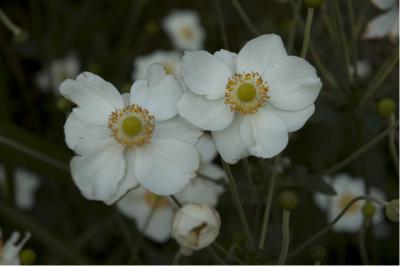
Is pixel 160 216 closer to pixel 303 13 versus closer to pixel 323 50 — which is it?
pixel 323 50

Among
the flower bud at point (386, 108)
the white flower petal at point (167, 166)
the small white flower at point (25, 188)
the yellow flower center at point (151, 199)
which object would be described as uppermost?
the white flower petal at point (167, 166)

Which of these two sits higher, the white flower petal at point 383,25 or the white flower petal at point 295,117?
the white flower petal at point 295,117

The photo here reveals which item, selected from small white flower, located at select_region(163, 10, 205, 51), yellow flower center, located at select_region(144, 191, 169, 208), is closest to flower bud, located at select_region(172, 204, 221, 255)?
yellow flower center, located at select_region(144, 191, 169, 208)

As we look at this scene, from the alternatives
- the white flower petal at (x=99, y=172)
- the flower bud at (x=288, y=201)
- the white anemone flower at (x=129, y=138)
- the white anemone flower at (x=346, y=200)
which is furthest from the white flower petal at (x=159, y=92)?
the white anemone flower at (x=346, y=200)

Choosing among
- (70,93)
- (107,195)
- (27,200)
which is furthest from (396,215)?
(27,200)

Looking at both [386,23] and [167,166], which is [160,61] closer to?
[386,23]

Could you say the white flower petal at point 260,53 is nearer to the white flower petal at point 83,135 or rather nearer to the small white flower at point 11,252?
the white flower petal at point 83,135

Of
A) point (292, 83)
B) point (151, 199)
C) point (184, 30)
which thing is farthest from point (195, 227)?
point (184, 30)

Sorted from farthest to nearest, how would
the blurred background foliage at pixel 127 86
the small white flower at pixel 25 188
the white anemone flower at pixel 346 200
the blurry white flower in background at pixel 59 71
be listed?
the blurry white flower in background at pixel 59 71 < the small white flower at pixel 25 188 < the white anemone flower at pixel 346 200 < the blurred background foliage at pixel 127 86
